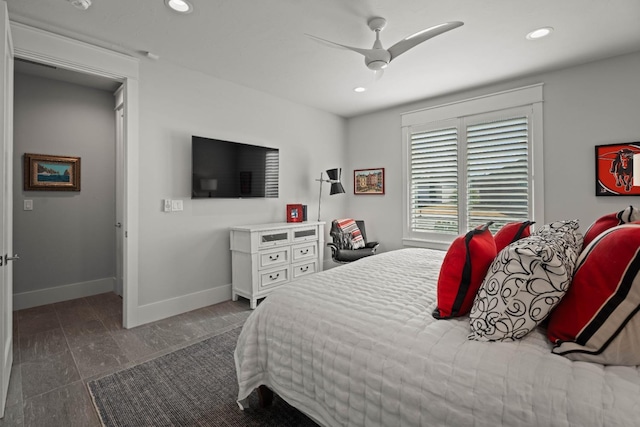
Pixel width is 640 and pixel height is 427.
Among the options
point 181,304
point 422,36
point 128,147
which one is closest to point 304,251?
point 181,304

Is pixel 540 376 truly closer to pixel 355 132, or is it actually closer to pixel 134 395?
pixel 134 395

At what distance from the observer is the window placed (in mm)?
3547

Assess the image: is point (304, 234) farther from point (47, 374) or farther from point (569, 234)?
point (569, 234)

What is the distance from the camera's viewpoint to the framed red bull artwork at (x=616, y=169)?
292 cm

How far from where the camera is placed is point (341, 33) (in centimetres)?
256

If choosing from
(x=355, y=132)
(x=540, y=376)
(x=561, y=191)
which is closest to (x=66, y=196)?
(x=355, y=132)

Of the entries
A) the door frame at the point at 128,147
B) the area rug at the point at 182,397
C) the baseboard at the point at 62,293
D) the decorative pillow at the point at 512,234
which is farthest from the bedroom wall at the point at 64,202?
the decorative pillow at the point at 512,234

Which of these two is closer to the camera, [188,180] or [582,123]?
[582,123]

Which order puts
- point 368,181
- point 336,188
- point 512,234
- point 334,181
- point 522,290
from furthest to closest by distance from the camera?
point 368,181 < point 334,181 < point 336,188 < point 512,234 < point 522,290

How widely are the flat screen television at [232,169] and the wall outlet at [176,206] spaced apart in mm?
152

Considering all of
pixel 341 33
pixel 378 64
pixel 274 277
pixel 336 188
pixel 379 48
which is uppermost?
pixel 341 33

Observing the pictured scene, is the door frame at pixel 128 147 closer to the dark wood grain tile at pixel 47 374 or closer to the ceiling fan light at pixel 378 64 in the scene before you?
the dark wood grain tile at pixel 47 374

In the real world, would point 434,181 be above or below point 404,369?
above

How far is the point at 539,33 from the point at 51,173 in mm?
5306
